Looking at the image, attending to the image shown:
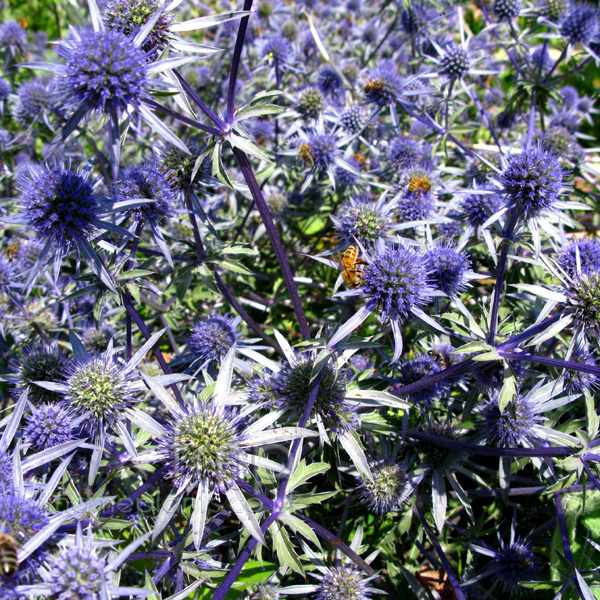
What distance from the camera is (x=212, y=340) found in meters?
2.56

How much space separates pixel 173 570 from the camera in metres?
2.11

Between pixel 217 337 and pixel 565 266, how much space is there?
1735 millimetres

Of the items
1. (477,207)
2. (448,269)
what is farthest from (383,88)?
(448,269)

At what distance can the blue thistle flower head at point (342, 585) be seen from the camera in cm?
199

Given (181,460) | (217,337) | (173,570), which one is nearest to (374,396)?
(181,460)

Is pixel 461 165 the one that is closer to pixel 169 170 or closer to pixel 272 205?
pixel 272 205

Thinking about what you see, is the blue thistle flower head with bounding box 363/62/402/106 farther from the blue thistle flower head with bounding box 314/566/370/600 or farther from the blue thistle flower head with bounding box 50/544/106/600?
the blue thistle flower head with bounding box 50/544/106/600

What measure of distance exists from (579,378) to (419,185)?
4.47 feet

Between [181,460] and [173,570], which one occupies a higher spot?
[181,460]

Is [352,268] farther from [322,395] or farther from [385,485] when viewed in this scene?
[385,485]

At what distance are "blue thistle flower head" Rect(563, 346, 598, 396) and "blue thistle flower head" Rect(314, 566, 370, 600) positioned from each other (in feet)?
4.39

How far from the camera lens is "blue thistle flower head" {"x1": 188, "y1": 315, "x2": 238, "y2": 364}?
2.55 meters

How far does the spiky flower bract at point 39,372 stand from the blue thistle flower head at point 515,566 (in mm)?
2288

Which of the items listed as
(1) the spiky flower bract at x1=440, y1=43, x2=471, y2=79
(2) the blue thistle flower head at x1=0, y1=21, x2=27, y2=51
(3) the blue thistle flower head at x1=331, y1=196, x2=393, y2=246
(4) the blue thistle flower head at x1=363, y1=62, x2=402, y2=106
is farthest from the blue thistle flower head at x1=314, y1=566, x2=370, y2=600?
(2) the blue thistle flower head at x1=0, y1=21, x2=27, y2=51
